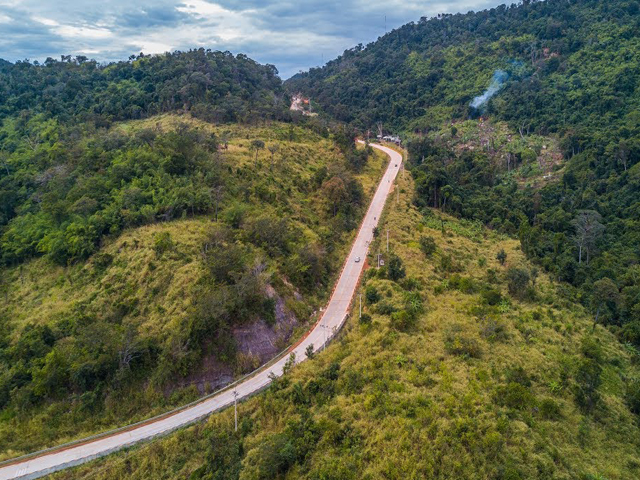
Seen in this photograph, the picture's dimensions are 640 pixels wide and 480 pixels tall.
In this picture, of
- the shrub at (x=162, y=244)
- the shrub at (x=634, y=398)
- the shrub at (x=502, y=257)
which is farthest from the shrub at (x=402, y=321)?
the shrub at (x=502, y=257)

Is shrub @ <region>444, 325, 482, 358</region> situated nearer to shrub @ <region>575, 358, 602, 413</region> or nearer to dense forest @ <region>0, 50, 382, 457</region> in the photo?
shrub @ <region>575, 358, 602, 413</region>

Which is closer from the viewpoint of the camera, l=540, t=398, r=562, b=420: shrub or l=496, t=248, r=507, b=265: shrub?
l=540, t=398, r=562, b=420: shrub

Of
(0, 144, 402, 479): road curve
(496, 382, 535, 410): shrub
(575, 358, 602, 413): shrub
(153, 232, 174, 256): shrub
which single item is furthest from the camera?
(153, 232, 174, 256): shrub

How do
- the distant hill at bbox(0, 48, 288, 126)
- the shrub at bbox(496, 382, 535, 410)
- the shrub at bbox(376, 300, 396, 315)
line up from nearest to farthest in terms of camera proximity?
the shrub at bbox(496, 382, 535, 410), the shrub at bbox(376, 300, 396, 315), the distant hill at bbox(0, 48, 288, 126)

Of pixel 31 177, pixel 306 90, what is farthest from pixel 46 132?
pixel 306 90

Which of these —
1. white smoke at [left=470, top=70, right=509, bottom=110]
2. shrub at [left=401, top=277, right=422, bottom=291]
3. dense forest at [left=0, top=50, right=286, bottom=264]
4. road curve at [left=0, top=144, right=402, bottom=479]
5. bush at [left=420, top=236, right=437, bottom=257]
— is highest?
white smoke at [left=470, top=70, right=509, bottom=110]

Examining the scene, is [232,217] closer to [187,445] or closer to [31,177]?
[187,445]

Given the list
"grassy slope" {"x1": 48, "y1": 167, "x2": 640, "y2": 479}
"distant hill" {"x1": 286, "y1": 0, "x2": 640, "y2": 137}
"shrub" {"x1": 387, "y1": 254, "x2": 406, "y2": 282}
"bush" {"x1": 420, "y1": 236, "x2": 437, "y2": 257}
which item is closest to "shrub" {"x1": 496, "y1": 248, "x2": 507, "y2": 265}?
"bush" {"x1": 420, "y1": 236, "x2": 437, "y2": 257}

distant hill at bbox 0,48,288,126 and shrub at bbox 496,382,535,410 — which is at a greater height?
distant hill at bbox 0,48,288,126
